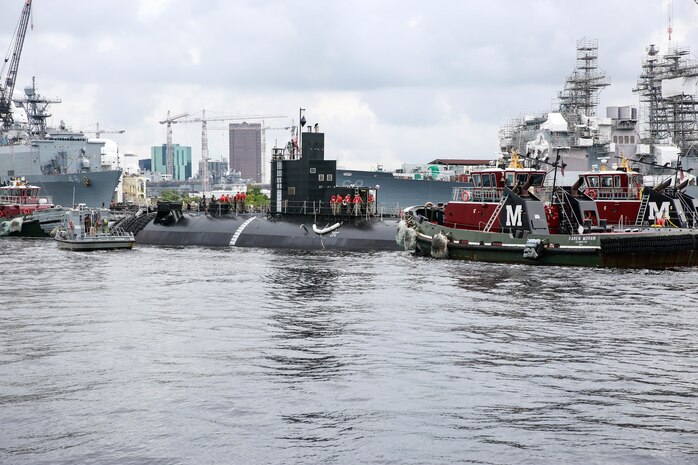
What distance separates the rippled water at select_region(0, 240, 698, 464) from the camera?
66.0 ft

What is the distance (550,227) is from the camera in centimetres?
6338

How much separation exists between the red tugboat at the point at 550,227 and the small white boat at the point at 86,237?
24.4 metres

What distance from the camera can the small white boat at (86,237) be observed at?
245ft

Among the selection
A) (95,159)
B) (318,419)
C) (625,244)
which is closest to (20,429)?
(318,419)

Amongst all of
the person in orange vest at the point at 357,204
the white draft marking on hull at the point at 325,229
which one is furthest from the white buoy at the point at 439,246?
the person in orange vest at the point at 357,204

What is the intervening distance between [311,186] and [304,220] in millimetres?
3241

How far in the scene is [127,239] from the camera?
7600cm

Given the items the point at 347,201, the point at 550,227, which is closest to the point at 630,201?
the point at 550,227

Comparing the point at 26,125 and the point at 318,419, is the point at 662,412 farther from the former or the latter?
the point at 26,125

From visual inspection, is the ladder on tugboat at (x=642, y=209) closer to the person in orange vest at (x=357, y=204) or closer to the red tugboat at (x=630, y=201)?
the red tugboat at (x=630, y=201)

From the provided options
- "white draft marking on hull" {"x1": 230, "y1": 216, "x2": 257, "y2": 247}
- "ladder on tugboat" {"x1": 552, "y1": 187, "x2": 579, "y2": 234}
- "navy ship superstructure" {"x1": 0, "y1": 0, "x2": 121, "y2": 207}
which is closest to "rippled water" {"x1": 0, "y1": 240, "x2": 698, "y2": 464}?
"ladder on tugboat" {"x1": 552, "y1": 187, "x2": 579, "y2": 234}

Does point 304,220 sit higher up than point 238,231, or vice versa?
point 304,220

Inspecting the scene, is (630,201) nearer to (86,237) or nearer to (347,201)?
(347,201)

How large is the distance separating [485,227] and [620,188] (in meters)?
10.7
